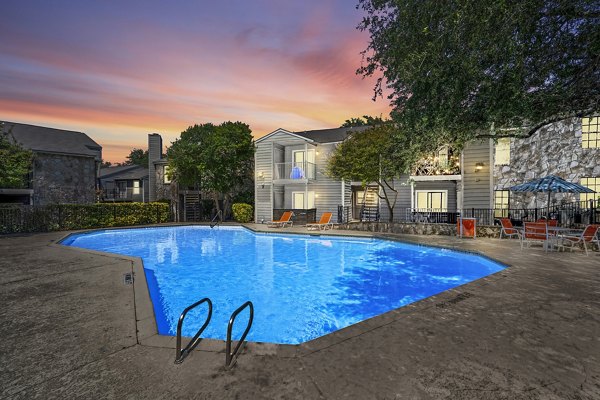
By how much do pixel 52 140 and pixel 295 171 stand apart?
2457 cm

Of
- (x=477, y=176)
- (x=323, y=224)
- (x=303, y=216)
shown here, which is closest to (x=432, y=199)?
(x=477, y=176)

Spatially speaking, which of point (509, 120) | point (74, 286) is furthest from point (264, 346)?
point (509, 120)

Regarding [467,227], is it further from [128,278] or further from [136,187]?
[136,187]

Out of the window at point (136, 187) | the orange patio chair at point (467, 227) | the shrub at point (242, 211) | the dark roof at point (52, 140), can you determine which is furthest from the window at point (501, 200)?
the window at point (136, 187)

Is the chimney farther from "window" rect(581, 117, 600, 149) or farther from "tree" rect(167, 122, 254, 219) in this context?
"window" rect(581, 117, 600, 149)

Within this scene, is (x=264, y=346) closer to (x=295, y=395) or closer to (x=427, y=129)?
(x=295, y=395)

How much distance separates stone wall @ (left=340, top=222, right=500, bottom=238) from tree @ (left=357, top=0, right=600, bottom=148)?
27.6 feet

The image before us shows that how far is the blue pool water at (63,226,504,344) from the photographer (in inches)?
244

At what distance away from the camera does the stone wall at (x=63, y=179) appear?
25.1m

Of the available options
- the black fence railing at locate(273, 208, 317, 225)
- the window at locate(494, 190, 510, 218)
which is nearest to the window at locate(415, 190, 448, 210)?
the window at locate(494, 190, 510, 218)

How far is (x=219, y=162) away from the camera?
943 inches

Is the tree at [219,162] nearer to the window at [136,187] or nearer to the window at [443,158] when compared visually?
the window at [136,187]

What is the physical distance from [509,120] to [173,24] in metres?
12.6

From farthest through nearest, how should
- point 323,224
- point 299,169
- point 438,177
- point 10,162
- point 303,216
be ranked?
point 299,169
point 303,216
point 323,224
point 438,177
point 10,162
